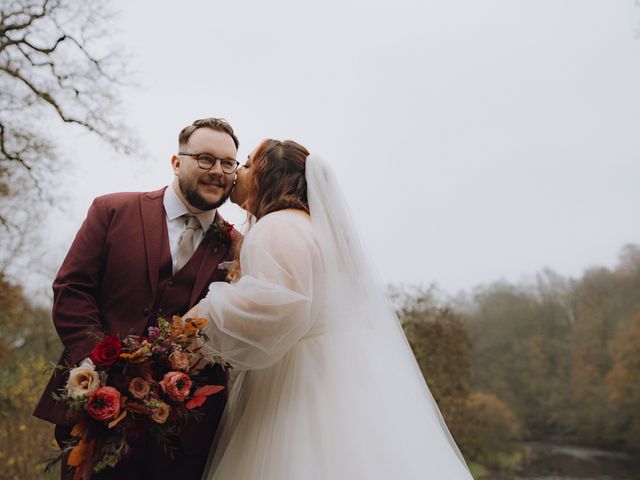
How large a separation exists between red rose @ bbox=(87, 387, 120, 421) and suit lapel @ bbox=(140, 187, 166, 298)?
2.55 ft

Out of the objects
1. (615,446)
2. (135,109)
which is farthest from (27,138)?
(615,446)

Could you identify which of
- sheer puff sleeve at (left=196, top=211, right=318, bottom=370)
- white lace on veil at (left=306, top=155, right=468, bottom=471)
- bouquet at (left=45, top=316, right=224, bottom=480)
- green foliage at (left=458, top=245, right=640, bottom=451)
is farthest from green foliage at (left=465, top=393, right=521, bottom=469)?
bouquet at (left=45, top=316, right=224, bottom=480)

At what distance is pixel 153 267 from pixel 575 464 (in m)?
23.4

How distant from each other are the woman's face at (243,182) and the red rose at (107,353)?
3.62 ft

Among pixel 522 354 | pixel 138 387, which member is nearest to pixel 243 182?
pixel 138 387

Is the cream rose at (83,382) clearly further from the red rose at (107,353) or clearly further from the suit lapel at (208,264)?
the suit lapel at (208,264)

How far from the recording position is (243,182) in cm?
306

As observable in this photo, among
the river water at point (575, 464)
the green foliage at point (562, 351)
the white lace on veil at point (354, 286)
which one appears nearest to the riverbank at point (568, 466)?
the river water at point (575, 464)

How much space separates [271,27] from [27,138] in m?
35.9

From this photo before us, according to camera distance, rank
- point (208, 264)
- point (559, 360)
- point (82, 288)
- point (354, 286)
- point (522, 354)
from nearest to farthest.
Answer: point (354, 286) < point (82, 288) < point (208, 264) < point (522, 354) < point (559, 360)

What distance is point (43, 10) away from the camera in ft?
31.2

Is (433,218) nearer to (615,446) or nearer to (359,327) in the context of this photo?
(615,446)

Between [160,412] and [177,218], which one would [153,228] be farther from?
[160,412]

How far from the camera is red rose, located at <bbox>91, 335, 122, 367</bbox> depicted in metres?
2.20
